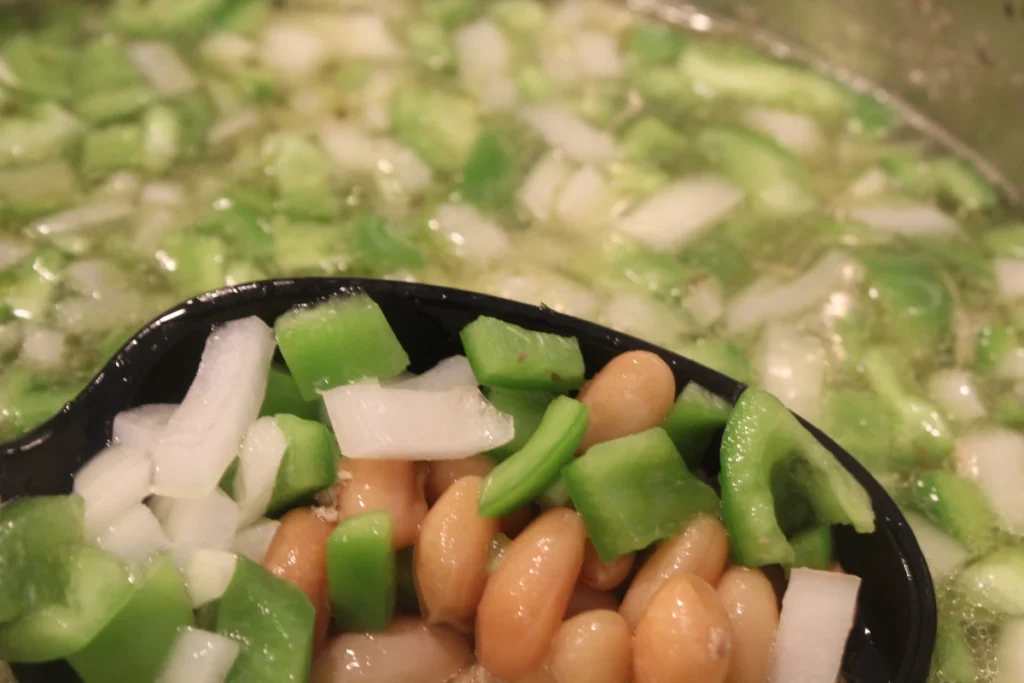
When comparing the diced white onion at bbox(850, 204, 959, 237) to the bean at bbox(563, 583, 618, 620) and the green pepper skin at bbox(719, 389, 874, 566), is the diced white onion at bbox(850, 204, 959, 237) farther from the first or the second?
the bean at bbox(563, 583, 618, 620)

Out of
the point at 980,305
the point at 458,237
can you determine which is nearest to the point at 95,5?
the point at 458,237

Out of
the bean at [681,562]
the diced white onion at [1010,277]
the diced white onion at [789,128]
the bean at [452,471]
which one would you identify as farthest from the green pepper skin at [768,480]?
the diced white onion at [789,128]

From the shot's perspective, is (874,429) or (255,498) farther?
(874,429)

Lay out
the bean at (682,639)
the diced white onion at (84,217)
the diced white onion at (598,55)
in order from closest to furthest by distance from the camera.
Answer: the bean at (682,639) < the diced white onion at (84,217) < the diced white onion at (598,55)

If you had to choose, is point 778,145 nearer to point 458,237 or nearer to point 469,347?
point 458,237

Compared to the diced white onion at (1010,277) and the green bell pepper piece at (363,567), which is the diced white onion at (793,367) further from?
the green bell pepper piece at (363,567)

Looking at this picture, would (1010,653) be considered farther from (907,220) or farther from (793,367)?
(907,220)

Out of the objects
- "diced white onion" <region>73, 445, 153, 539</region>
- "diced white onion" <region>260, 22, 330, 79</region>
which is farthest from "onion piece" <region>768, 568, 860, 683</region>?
"diced white onion" <region>260, 22, 330, 79</region>
